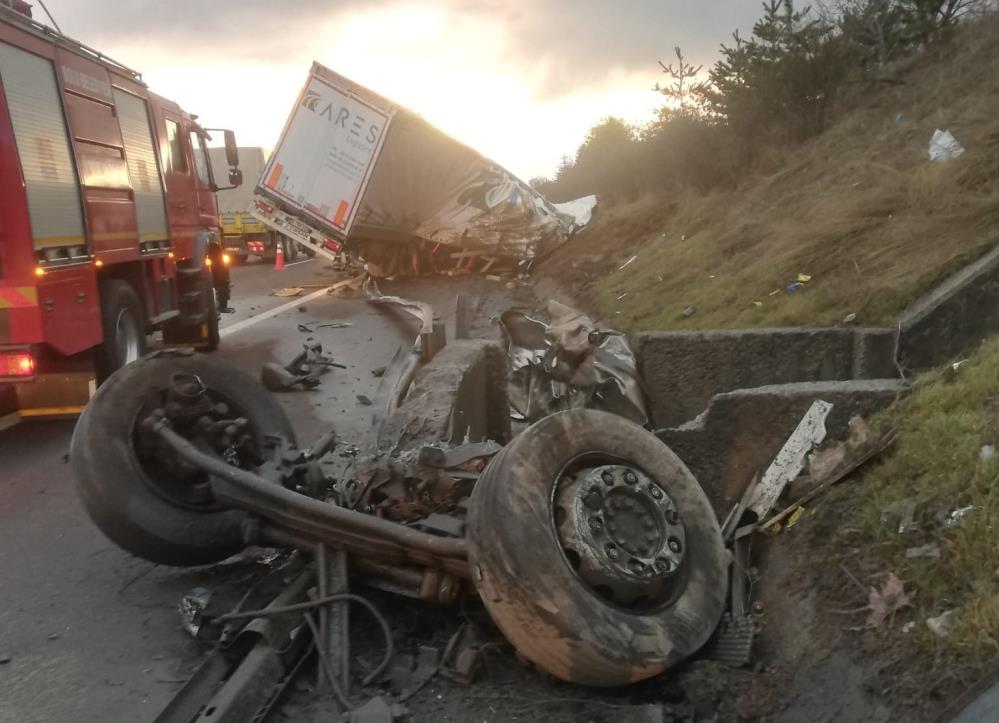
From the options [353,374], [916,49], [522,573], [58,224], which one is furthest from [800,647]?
[916,49]

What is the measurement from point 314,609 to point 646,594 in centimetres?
127

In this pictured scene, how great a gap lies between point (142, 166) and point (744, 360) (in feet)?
20.7

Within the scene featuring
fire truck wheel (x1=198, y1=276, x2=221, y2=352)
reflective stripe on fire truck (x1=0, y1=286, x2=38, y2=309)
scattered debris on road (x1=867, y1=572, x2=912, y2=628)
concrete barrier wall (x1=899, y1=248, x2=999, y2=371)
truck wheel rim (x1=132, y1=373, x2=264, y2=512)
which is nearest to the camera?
scattered debris on road (x1=867, y1=572, x2=912, y2=628)

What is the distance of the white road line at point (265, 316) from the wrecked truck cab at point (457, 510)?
26.8 feet

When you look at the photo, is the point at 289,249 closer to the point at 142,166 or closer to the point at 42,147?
the point at 142,166

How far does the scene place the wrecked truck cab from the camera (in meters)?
2.87

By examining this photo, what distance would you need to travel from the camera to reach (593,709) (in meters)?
2.94

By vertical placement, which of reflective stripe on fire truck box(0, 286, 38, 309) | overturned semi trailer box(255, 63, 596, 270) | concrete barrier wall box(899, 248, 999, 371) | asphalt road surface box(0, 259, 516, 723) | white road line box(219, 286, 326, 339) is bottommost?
asphalt road surface box(0, 259, 516, 723)

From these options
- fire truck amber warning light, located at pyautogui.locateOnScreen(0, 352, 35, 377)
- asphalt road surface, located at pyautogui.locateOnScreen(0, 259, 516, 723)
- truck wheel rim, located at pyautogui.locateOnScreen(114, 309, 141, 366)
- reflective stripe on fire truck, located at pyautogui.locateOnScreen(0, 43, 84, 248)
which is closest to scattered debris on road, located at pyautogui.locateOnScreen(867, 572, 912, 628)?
asphalt road surface, located at pyautogui.locateOnScreen(0, 259, 516, 723)

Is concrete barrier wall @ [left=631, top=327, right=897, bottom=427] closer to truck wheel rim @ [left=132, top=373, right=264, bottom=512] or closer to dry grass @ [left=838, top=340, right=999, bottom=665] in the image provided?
dry grass @ [left=838, top=340, right=999, bottom=665]

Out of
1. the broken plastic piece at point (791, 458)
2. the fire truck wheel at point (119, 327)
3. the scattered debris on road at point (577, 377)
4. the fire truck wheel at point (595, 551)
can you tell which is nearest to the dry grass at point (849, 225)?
the scattered debris on road at point (577, 377)

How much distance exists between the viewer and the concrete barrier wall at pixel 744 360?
5.50 m

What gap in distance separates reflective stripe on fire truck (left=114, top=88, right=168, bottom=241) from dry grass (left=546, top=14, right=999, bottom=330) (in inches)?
206

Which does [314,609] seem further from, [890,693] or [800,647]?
[890,693]
